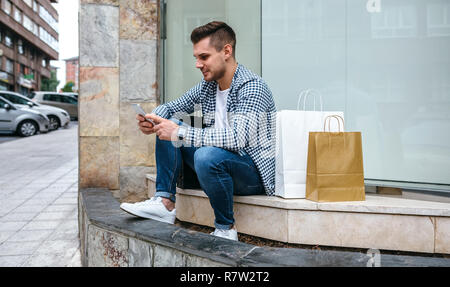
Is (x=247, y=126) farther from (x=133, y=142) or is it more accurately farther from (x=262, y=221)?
(x=133, y=142)

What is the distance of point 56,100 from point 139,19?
19.1 meters

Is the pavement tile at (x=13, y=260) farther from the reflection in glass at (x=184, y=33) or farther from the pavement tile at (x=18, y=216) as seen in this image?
the reflection in glass at (x=184, y=33)

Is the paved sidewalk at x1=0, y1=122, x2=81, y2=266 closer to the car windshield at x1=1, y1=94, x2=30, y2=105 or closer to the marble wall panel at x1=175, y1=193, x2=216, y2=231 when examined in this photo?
the marble wall panel at x1=175, y1=193, x2=216, y2=231

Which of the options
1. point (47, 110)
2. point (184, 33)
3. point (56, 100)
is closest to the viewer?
point (184, 33)

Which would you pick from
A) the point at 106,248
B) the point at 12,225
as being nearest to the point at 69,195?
the point at 12,225

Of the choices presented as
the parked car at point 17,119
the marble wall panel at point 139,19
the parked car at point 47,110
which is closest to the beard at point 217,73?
the marble wall panel at point 139,19

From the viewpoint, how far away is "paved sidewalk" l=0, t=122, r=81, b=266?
3.34 metres

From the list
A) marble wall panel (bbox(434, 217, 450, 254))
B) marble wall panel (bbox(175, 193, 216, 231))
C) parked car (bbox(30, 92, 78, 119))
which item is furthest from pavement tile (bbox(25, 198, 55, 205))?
parked car (bbox(30, 92, 78, 119))

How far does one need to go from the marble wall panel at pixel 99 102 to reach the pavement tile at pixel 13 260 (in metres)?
1.34

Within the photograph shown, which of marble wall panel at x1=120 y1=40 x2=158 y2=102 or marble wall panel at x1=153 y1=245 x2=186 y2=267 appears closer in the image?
marble wall panel at x1=153 y1=245 x2=186 y2=267

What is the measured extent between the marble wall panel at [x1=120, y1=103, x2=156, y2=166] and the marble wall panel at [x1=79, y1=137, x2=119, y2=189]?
0.08 meters

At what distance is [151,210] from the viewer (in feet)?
9.01
